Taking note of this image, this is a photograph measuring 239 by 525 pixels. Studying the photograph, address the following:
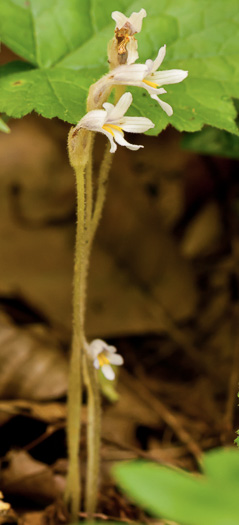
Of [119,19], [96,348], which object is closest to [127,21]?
[119,19]

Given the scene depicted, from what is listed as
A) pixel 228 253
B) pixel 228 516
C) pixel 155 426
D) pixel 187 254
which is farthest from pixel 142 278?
pixel 228 516

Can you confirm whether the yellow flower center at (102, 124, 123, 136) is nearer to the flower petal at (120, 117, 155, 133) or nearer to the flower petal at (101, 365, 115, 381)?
the flower petal at (120, 117, 155, 133)

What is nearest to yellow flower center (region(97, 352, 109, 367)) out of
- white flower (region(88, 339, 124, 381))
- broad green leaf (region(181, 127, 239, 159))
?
white flower (region(88, 339, 124, 381))

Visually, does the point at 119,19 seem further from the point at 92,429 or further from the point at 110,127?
the point at 92,429

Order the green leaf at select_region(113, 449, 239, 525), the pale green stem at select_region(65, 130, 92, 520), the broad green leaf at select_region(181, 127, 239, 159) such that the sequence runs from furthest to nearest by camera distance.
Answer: the broad green leaf at select_region(181, 127, 239, 159) → the pale green stem at select_region(65, 130, 92, 520) → the green leaf at select_region(113, 449, 239, 525)

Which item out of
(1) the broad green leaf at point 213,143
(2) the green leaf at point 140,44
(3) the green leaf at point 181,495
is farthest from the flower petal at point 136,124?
(1) the broad green leaf at point 213,143

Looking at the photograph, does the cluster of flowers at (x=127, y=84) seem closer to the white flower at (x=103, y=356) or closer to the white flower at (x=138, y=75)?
the white flower at (x=138, y=75)
